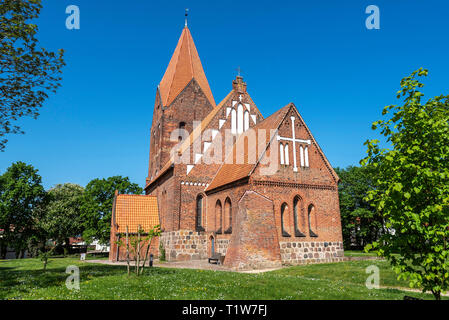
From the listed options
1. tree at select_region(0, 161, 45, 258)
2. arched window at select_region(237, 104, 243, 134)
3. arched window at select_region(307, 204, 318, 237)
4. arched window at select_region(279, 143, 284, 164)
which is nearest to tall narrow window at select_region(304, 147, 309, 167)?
arched window at select_region(279, 143, 284, 164)

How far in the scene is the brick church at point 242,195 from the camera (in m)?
16.0

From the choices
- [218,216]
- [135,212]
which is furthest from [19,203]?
[218,216]

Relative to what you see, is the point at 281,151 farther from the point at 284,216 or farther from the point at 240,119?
the point at 240,119

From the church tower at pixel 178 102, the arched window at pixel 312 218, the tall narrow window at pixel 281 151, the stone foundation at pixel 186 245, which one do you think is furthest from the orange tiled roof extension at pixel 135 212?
the arched window at pixel 312 218

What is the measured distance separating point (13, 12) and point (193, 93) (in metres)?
21.1

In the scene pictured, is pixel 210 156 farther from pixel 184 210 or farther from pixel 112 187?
pixel 112 187

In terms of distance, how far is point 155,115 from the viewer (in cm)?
3281

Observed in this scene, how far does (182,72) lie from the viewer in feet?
102

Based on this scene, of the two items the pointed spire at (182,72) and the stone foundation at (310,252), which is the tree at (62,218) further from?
the stone foundation at (310,252)

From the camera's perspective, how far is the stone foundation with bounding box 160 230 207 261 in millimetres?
20672

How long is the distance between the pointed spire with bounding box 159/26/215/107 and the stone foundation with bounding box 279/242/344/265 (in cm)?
1795

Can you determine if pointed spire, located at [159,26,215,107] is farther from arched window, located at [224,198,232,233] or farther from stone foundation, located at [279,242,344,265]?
stone foundation, located at [279,242,344,265]

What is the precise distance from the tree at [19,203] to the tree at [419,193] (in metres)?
42.4
